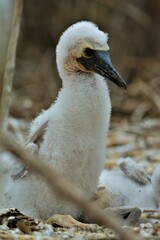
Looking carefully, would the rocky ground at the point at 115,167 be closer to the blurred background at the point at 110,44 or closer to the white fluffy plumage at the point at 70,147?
the white fluffy plumage at the point at 70,147

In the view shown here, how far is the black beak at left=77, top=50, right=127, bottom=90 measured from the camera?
326 centimetres

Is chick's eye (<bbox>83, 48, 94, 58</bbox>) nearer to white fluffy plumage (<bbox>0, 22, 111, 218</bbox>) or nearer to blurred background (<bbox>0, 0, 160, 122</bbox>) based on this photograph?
white fluffy plumage (<bbox>0, 22, 111, 218</bbox>)

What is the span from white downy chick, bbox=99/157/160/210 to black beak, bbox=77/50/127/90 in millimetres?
546

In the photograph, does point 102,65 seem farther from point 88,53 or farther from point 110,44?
point 110,44

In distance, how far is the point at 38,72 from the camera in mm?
7094

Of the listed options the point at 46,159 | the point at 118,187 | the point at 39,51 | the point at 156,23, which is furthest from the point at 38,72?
the point at 46,159

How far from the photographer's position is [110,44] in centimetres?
743

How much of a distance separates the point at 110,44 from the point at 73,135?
4328 millimetres

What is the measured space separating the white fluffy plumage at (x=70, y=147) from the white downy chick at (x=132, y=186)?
39cm

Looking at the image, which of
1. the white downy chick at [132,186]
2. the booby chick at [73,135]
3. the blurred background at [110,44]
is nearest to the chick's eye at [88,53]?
the booby chick at [73,135]

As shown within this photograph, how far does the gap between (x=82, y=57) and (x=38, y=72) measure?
3.76 meters

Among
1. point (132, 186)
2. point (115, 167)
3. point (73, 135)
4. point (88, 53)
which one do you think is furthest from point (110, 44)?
point (73, 135)

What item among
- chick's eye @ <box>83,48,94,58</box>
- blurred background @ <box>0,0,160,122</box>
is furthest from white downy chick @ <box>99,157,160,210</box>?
blurred background @ <box>0,0,160,122</box>

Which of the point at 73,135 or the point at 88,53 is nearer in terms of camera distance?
the point at 73,135
